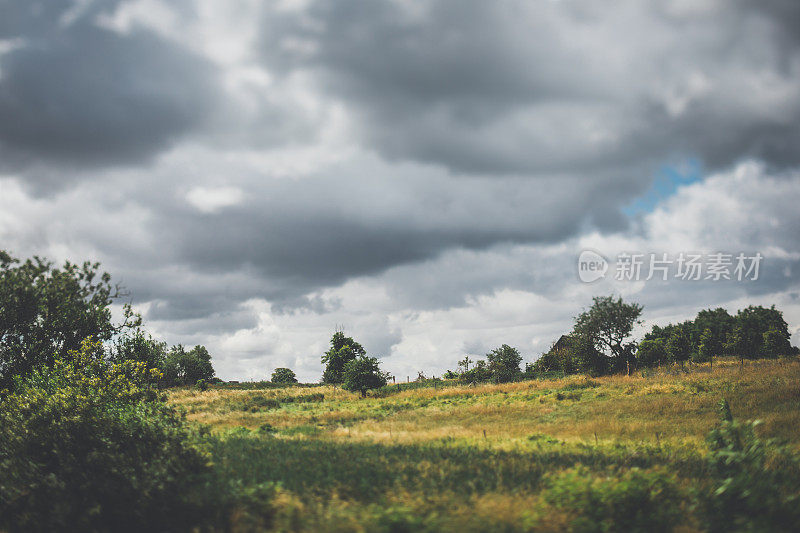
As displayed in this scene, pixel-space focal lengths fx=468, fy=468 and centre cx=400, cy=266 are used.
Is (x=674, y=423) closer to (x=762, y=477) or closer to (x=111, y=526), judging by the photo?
(x=762, y=477)

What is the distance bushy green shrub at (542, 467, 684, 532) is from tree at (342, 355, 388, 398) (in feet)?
152

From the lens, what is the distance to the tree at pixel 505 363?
213 ft

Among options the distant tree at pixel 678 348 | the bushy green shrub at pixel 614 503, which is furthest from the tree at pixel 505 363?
the bushy green shrub at pixel 614 503

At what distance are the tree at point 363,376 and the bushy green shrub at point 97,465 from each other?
3825cm

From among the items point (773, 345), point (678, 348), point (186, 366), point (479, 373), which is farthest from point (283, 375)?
point (773, 345)

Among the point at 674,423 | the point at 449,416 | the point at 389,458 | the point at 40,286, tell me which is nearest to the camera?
the point at 389,458

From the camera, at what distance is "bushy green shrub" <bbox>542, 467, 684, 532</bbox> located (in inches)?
392

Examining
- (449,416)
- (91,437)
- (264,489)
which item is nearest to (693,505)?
(264,489)

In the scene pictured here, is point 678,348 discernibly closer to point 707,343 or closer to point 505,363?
point 707,343

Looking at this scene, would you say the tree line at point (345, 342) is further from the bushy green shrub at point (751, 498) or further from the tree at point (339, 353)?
the bushy green shrub at point (751, 498)

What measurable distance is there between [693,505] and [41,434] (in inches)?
802

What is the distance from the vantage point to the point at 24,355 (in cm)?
3003

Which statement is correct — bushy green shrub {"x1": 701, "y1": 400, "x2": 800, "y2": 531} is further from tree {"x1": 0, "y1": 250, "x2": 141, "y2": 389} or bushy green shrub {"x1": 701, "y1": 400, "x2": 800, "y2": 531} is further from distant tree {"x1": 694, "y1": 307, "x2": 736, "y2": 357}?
distant tree {"x1": 694, "y1": 307, "x2": 736, "y2": 357}

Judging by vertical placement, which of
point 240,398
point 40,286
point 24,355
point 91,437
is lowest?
point 240,398
